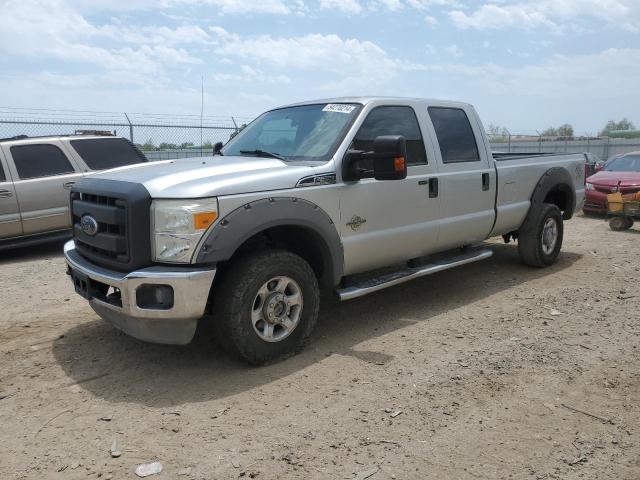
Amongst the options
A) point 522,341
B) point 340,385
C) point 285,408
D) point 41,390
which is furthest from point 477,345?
point 41,390

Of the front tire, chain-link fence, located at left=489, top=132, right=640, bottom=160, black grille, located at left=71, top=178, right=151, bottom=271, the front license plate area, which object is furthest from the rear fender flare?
chain-link fence, located at left=489, top=132, right=640, bottom=160

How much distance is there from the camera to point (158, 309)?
3.58m

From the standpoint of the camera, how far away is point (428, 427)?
3.27 meters

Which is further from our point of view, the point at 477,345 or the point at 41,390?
the point at 477,345

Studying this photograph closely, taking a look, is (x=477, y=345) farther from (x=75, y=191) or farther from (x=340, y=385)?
(x=75, y=191)

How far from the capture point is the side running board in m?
4.57

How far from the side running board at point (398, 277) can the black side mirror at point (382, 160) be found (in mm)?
910

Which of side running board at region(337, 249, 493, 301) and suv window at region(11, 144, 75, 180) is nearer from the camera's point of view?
side running board at region(337, 249, 493, 301)

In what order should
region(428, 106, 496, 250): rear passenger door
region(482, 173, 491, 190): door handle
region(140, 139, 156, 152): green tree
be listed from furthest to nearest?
region(140, 139, 156, 152): green tree < region(482, 173, 491, 190): door handle < region(428, 106, 496, 250): rear passenger door

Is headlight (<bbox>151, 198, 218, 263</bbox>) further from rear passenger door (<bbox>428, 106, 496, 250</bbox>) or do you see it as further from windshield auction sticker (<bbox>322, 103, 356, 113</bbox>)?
rear passenger door (<bbox>428, 106, 496, 250</bbox>)

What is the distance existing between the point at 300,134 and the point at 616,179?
9.53 meters

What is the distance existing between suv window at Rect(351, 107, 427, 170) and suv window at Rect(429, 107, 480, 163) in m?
0.31

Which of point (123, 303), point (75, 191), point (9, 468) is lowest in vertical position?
point (9, 468)

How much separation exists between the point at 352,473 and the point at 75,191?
3013 mm
